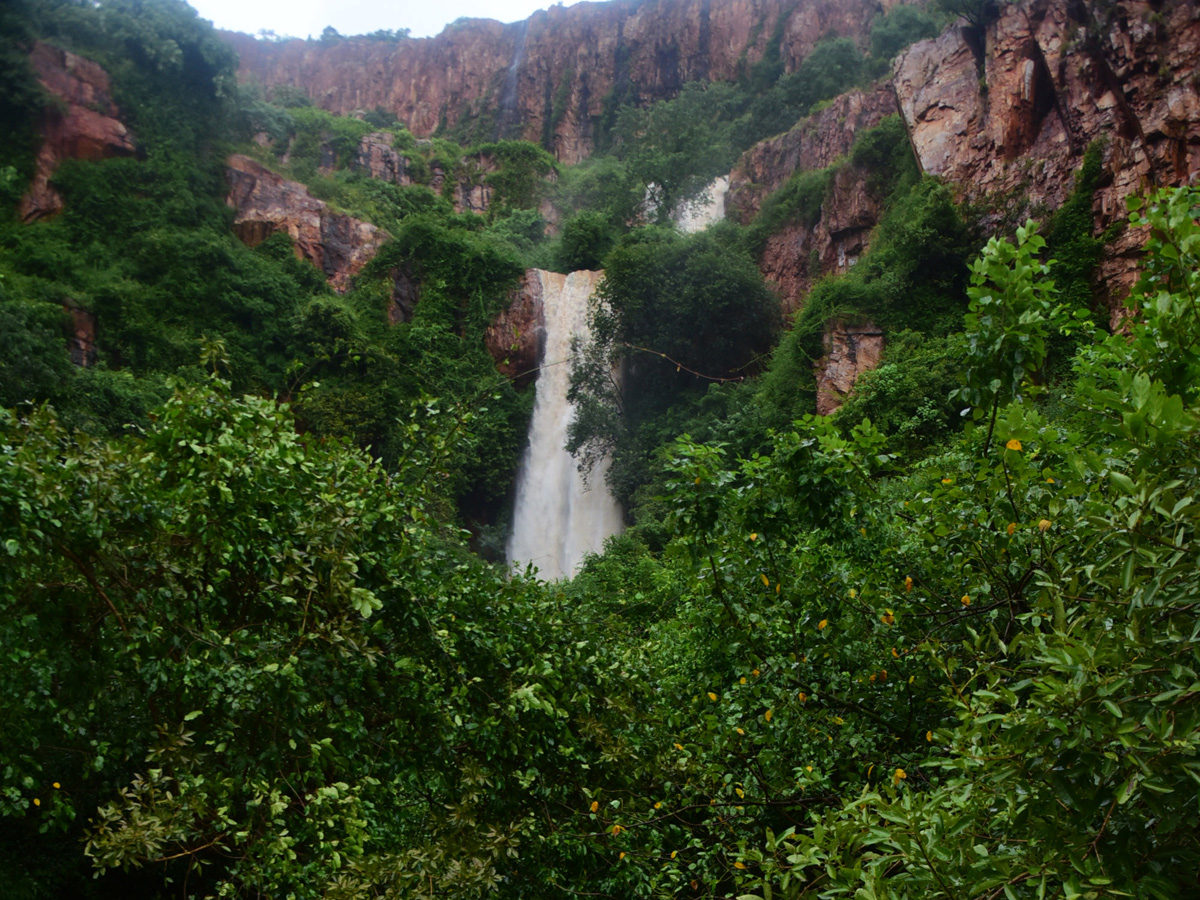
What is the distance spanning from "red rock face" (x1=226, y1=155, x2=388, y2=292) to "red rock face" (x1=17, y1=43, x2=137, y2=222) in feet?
10.2

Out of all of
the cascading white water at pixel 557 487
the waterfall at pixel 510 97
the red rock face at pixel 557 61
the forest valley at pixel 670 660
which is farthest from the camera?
the waterfall at pixel 510 97

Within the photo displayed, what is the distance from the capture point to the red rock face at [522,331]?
25.1m

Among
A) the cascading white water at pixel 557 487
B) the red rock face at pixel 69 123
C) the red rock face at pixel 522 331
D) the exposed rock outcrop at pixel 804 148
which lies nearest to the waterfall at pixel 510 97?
the exposed rock outcrop at pixel 804 148

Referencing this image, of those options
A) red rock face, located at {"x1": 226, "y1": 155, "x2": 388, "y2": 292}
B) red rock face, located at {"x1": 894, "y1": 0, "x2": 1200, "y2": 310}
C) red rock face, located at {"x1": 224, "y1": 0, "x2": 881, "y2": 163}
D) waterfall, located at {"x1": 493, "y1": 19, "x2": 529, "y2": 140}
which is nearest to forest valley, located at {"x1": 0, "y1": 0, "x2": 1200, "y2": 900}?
red rock face, located at {"x1": 894, "y1": 0, "x2": 1200, "y2": 310}

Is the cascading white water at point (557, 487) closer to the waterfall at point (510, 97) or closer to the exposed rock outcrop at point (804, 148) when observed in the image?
the exposed rock outcrop at point (804, 148)

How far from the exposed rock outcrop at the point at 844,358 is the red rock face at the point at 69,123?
19441 mm

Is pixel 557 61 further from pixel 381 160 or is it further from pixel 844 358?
pixel 844 358

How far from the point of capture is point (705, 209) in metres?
31.2

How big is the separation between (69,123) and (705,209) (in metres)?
20.2

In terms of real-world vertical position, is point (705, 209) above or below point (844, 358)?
above

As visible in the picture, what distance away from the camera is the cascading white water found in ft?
74.7

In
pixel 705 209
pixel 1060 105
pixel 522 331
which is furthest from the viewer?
pixel 705 209

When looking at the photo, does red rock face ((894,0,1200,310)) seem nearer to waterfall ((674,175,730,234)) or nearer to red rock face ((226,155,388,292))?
waterfall ((674,175,730,234))

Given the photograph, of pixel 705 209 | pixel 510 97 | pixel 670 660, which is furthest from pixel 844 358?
pixel 510 97
